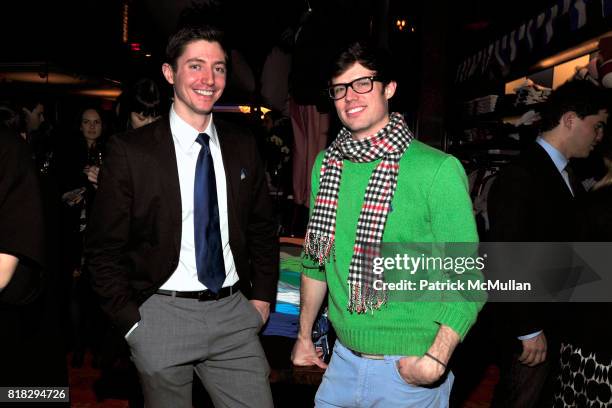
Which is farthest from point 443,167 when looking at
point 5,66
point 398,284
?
point 5,66

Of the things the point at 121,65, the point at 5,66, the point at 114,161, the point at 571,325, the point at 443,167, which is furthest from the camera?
the point at 121,65

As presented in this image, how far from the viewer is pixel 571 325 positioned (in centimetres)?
261

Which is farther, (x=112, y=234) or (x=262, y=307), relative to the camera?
(x=262, y=307)

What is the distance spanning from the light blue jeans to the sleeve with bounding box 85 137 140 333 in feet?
2.73

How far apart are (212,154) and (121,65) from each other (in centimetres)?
1079

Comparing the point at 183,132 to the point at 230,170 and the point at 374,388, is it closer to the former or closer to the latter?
the point at 230,170

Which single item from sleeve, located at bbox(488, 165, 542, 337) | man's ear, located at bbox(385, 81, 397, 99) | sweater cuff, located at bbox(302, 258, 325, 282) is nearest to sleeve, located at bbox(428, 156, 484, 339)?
man's ear, located at bbox(385, 81, 397, 99)

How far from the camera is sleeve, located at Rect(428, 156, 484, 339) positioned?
5.84 ft

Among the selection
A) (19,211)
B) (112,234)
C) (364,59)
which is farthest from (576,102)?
(19,211)

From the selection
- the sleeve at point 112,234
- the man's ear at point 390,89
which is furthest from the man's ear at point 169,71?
the man's ear at point 390,89

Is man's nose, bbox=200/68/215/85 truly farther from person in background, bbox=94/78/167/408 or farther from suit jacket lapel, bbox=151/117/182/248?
person in background, bbox=94/78/167/408

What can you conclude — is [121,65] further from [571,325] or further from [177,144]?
[571,325]

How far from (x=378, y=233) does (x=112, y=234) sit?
42.9 inches

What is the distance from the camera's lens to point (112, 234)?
2.23 meters
